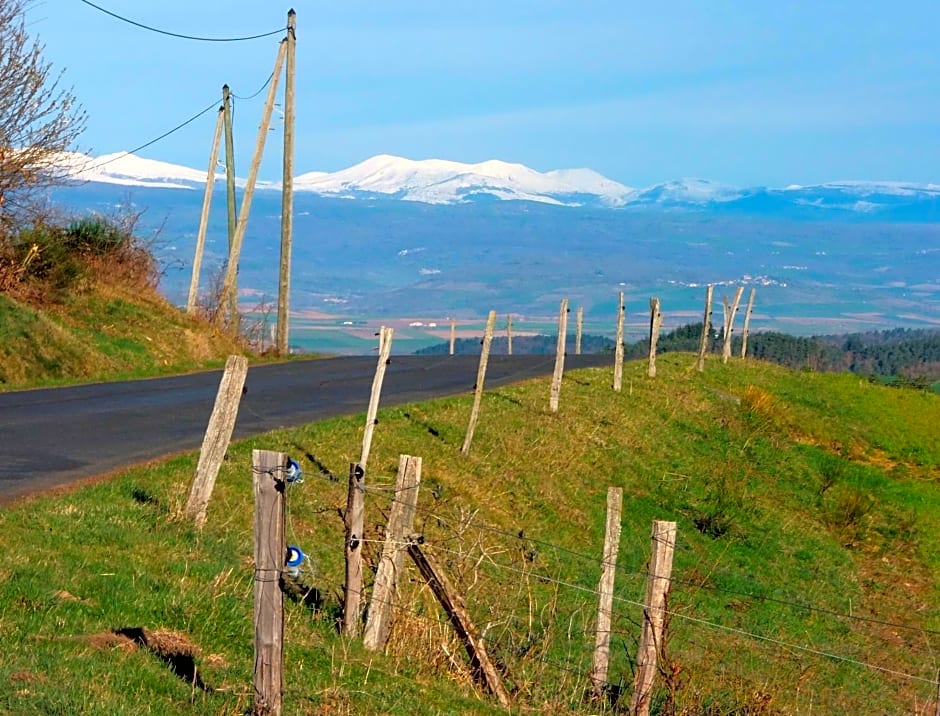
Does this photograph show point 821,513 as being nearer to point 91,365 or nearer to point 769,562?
point 769,562

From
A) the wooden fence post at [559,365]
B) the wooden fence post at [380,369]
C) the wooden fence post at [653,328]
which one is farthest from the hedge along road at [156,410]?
the wooden fence post at [653,328]

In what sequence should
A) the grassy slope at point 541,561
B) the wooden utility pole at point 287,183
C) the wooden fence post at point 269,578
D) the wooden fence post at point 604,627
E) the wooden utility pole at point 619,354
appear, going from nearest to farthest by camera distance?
the wooden fence post at point 269,578 → the grassy slope at point 541,561 → the wooden fence post at point 604,627 → the wooden utility pole at point 619,354 → the wooden utility pole at point 287,183

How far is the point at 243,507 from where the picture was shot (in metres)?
12.7

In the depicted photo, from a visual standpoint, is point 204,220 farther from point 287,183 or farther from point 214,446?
point 214,446

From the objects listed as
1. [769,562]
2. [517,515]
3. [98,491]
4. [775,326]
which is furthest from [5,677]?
[775,326]

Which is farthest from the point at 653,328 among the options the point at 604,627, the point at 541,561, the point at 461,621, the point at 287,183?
the point at 461,621

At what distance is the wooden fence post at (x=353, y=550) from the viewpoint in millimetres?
9711

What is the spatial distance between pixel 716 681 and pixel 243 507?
4.66m

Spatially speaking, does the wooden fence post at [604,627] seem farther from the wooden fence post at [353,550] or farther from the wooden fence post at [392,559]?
the wooden fence post at [353,550]

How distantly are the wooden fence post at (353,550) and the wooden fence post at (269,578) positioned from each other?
2635 millimetres

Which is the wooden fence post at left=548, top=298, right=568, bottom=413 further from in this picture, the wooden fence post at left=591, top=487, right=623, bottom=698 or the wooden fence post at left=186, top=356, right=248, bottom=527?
the wooden fence post at left=591, top=487, right=623, bottom=698

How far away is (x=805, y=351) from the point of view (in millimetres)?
63594

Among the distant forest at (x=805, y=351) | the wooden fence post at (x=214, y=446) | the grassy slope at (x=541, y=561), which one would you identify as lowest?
the distant forest at (x=805, y=351)

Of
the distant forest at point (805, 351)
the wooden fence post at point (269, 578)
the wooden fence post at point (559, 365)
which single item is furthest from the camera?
the distant forest at point (805, 351)
